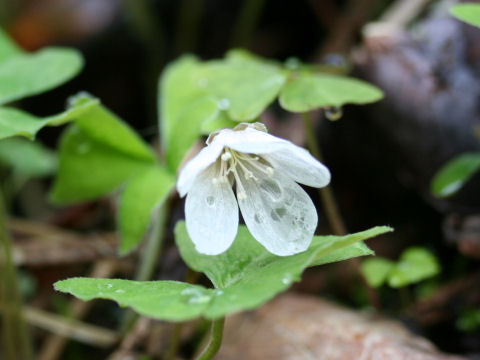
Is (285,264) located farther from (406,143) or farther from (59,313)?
(59,313)

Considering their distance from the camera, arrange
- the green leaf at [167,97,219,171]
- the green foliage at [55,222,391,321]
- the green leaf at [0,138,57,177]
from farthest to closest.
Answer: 1. the green leaf at [0,138,57,177]
2. the green leaf at [167,97,219,171]
3. the green foliage at [55,222,391,321]

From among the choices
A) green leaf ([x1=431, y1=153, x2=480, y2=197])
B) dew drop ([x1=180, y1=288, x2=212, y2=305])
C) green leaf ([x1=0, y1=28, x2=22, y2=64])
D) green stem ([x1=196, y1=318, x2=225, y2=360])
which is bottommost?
Answer: green stem ([x1=196, y1=318, x2=225, y2=360])

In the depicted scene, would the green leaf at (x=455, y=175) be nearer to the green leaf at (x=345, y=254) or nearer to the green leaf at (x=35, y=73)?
the green leaf at (x=345, y=254)

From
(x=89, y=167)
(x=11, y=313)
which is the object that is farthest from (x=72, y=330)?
(x=89, y=167)

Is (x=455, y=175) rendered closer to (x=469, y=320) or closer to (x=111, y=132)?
(x=469, y=320)

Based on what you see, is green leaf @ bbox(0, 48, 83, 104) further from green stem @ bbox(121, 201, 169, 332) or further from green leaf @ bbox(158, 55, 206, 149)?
green stem @ bbox(121, 201, 169, 332)

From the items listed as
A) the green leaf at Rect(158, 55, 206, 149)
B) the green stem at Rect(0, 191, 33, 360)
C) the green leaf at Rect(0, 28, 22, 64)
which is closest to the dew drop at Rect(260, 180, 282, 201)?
the green leaf at Rect(158, 55, 206, 149)

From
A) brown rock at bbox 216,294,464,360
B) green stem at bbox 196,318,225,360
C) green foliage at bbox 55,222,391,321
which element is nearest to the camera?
green foliage at bbox 55,222,391,321
